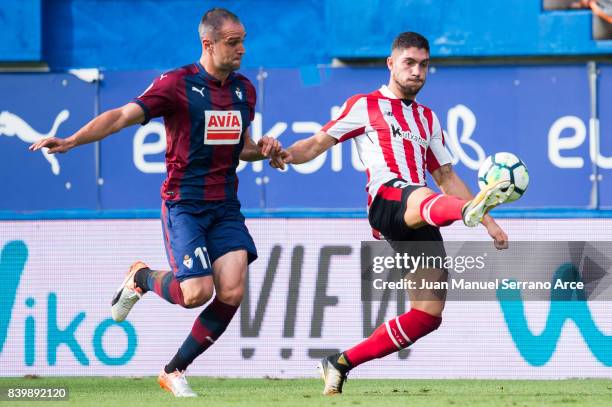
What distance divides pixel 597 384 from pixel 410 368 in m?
1.32

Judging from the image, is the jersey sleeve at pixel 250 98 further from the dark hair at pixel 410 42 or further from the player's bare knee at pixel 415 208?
the player's bare knee at pixel 415 208

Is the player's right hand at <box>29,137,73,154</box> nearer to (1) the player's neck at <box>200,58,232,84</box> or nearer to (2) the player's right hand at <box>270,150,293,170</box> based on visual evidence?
(1) the player's neck at <box>200,58,232,84</box>

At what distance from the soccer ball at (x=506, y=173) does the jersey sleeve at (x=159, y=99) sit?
1.78 meters

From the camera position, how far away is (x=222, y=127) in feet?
23.8

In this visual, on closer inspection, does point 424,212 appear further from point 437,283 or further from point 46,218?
point 46,218

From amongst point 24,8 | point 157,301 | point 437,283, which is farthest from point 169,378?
point 24,8

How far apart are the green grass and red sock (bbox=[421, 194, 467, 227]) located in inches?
37.3

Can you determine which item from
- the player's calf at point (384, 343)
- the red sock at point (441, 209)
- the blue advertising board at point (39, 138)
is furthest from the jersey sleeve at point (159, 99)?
the blue advertising board at point (39, 138)

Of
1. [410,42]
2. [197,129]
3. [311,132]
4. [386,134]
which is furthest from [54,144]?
[311,132]

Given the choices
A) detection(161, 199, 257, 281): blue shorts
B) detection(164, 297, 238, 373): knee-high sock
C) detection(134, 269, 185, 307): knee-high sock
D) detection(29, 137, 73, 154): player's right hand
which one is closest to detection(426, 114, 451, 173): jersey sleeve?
detection(161, 199, 257, 281): blue shorts

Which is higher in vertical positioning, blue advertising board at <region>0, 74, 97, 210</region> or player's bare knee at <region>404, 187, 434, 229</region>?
blue advertising board at <region>0, 74, 97, 210</region>

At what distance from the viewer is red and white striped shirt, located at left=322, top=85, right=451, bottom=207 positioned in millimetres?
7242

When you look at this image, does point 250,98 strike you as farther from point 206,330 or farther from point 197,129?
point 206,330

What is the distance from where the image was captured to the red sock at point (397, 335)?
23.7 feet
